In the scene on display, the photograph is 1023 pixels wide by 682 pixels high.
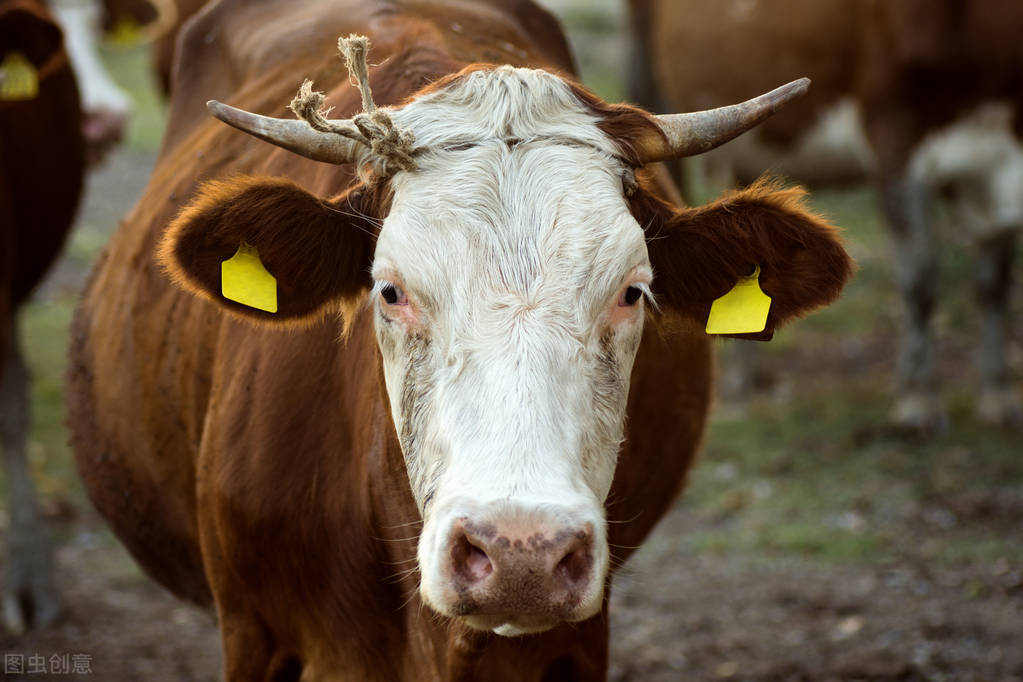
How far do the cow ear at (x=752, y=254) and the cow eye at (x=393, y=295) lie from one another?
1.71 feet

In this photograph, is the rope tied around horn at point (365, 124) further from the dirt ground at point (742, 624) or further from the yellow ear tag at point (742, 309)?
the dirt ground at point (742, 624)

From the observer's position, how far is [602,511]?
2199 mm

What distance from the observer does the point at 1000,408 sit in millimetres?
6316

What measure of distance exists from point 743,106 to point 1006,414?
4.33m

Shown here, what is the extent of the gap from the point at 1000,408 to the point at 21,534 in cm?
442

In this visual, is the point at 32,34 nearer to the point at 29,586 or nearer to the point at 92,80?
the point at 29,586

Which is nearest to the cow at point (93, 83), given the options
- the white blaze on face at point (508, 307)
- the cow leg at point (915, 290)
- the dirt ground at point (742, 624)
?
the dirt ground at point (742, 624)

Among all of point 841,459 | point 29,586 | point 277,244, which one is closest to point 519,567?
point 277,244

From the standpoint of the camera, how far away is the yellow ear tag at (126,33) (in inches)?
275

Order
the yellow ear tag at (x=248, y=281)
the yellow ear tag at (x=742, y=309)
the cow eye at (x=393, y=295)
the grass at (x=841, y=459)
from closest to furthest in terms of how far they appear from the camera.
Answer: the cow eye at (x=393, y=295) → the yellow ear tag at (x=248, y=281) → the yellow ear tag at (x=742, y=309) → the grass at (x=841, y=459)

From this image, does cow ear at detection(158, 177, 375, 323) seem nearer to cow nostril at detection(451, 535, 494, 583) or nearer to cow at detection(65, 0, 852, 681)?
cow at detection(65, 0, 852, 681)

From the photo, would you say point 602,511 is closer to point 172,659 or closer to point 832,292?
point 832,292

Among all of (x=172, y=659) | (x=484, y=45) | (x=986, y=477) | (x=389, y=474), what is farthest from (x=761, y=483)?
(x=389, y=474)

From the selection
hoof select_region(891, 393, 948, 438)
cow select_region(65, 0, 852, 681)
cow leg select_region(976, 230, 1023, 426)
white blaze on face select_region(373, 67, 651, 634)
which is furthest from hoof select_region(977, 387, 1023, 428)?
white blaze on face select_region(373, 67, 651, 634)
